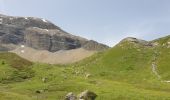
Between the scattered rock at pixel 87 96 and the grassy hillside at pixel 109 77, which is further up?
the grassy hillside at pixel 109 77

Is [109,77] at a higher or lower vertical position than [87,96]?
higher

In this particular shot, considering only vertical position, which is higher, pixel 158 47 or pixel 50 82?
pixel 158 47

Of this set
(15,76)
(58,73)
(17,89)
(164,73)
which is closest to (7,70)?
(15,76)

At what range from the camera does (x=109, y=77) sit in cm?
12938

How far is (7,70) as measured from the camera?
12025 cm

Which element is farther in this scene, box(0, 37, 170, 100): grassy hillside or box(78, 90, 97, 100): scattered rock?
box(0, 37, 170, 100): grassy hillside

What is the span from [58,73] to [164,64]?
35.8m

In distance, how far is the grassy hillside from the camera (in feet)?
291

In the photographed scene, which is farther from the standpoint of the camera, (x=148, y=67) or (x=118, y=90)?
(x=148, y=67)

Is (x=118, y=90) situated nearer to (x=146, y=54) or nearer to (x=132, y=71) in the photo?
(x=132, y=71)

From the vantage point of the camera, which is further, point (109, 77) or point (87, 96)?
point (109, 77)

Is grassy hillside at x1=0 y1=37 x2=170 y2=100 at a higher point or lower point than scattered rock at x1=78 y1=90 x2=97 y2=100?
higher

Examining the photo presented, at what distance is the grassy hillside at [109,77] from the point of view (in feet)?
291

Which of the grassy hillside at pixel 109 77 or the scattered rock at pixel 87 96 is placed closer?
the scattered rock at pixel 87 96
